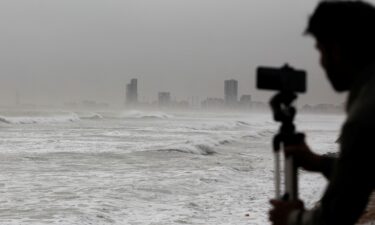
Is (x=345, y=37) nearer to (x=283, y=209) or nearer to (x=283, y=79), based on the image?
(x=283, y=79)

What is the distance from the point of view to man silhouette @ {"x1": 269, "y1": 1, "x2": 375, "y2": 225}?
4.77ft

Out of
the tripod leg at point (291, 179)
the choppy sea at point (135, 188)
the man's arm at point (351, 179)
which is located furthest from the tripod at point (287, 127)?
the choppy sea at point (135, 188)

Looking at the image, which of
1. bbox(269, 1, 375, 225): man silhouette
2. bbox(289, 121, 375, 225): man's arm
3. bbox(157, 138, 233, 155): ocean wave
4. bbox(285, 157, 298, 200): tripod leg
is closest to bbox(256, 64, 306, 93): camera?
bbox(269, 1, 375, 225): man silhouette

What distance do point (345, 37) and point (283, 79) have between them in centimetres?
32

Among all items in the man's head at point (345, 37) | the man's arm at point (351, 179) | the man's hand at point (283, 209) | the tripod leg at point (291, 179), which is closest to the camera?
the man's arm at point (351, 179)

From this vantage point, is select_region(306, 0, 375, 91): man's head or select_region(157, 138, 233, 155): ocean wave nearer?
select_region(306, 0, 375, 91): man's head

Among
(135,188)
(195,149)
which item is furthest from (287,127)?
(195,149)

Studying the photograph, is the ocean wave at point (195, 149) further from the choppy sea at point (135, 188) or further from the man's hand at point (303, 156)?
the man's hand at point (303, 156)

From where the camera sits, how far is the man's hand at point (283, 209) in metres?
1.83

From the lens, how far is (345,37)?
66.3 inches

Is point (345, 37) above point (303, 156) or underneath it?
above

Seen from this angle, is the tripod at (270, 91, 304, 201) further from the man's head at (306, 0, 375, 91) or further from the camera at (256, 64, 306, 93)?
the man's head at (306, 0, 375, 91)

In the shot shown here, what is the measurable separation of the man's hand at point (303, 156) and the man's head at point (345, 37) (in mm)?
303

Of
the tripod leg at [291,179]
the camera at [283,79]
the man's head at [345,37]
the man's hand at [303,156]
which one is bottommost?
the tripod leg at [291,179]
